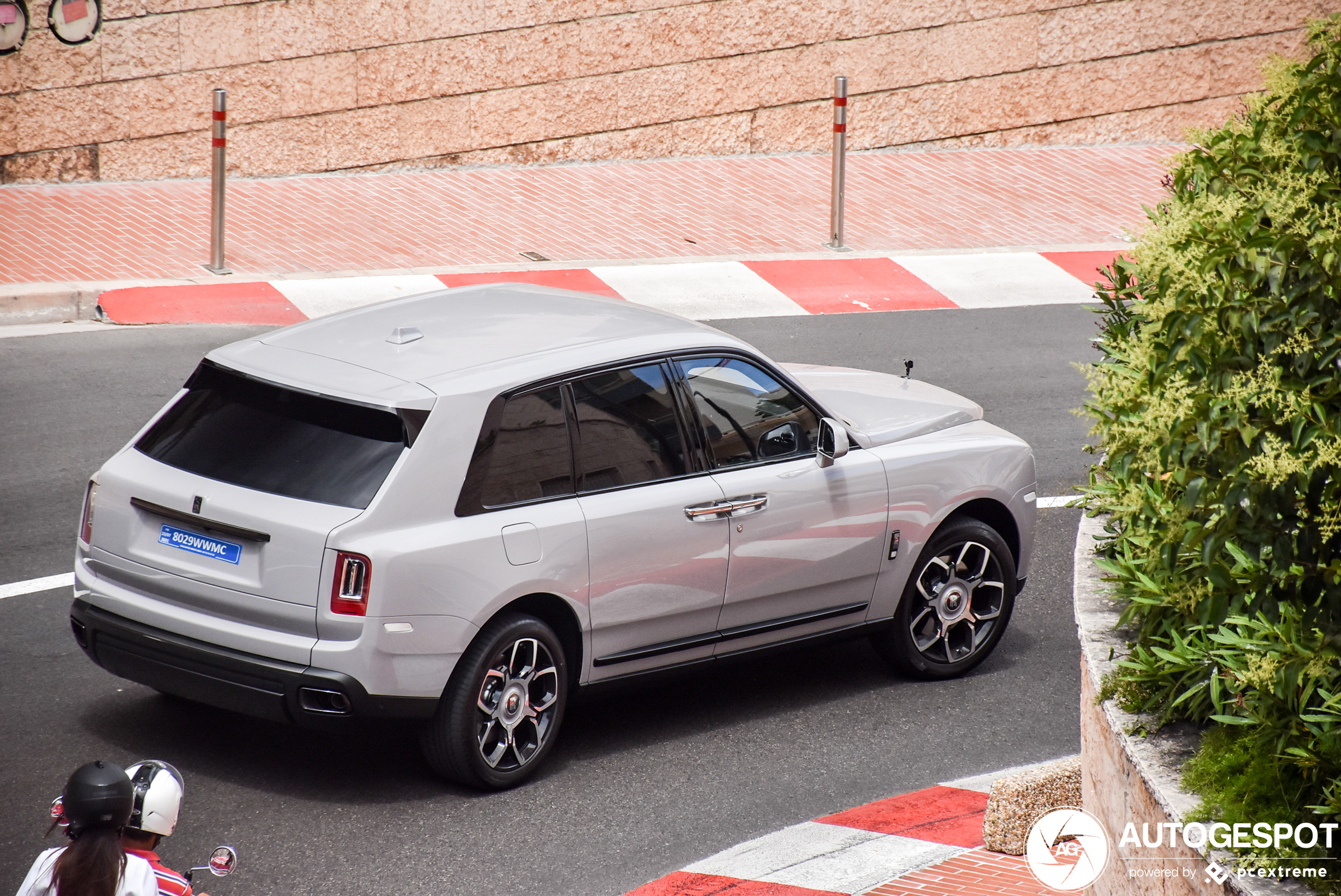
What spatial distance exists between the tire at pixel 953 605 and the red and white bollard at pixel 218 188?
27.2 feet

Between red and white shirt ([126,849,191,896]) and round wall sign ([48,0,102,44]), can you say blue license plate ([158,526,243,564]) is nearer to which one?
red and white shirt ([126,849,191,896])

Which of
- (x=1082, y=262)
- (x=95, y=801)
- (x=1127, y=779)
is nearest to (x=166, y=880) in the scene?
(x=95, y=801)

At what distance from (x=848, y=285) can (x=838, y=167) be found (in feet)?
5.02

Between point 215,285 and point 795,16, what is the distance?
8.11 metres

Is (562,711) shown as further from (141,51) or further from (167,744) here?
(141,51)

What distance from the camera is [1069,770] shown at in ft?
18.9

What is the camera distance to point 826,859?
5.79m

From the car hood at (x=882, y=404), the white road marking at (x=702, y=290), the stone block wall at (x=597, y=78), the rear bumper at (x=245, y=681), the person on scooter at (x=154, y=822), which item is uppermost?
the stone block wall at (x=597, y=78)

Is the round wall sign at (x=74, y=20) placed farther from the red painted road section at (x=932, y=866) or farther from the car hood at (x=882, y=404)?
the red painted road section at (x=932, y=866)

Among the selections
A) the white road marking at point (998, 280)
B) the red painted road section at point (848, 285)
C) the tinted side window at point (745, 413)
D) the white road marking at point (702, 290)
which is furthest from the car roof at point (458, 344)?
the white road marking at point (998, 280)

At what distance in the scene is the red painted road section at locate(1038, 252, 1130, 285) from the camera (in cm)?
1577

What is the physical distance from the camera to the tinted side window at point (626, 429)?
645 cm

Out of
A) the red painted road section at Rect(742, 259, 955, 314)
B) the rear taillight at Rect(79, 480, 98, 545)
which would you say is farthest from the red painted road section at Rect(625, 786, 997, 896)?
the red painted road section at Rect(742, 259, 955, 314)

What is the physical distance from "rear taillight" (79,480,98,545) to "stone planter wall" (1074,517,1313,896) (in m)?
3.74
